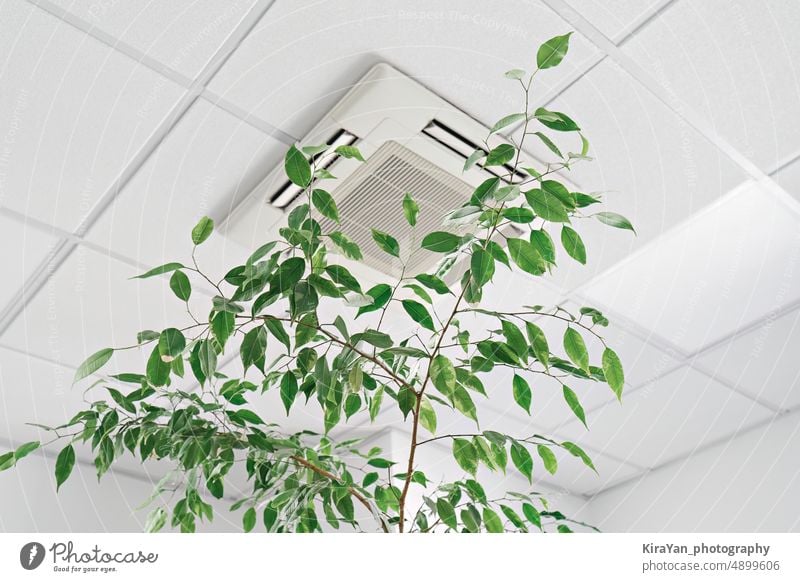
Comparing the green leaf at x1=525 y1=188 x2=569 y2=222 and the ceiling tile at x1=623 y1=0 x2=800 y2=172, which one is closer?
the green leaf at x1=525 y1=188 x2=569 y2=222

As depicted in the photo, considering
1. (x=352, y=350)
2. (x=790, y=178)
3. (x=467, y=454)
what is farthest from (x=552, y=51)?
(x=790, y=178)

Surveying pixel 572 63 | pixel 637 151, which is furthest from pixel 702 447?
pixel 572 63

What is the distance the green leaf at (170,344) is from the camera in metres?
0.79

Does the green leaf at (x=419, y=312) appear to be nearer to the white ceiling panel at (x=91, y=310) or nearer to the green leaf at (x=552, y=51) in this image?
the green leaf at (x=552, y=51)

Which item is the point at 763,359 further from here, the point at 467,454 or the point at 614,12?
the point at 467,454

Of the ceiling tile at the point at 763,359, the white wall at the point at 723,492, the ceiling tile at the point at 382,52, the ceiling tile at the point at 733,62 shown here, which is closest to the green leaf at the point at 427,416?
the ceiling tile at the point at 382,52

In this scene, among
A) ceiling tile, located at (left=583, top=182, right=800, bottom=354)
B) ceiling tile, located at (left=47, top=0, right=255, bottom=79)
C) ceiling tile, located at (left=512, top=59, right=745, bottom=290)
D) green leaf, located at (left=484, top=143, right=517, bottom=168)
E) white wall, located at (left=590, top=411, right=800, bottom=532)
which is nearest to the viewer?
green leaf, located at (left=484, top=143, right=517, bottom=168)

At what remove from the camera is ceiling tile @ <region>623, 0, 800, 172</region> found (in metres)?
1.25

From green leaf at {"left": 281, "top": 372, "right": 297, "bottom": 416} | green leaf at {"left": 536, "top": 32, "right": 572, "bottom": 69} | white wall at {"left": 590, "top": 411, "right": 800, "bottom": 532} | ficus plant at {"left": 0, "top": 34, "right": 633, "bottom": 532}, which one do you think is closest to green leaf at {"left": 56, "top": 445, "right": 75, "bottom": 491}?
ficus plant at {"left": 0, "top": 34, "right": 633, "bottom": 532}

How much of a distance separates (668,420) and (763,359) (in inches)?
21.3

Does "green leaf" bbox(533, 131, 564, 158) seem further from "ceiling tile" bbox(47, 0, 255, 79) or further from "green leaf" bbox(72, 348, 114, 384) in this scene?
"ceiling tile" bbox(47, 0, 255, 79)
